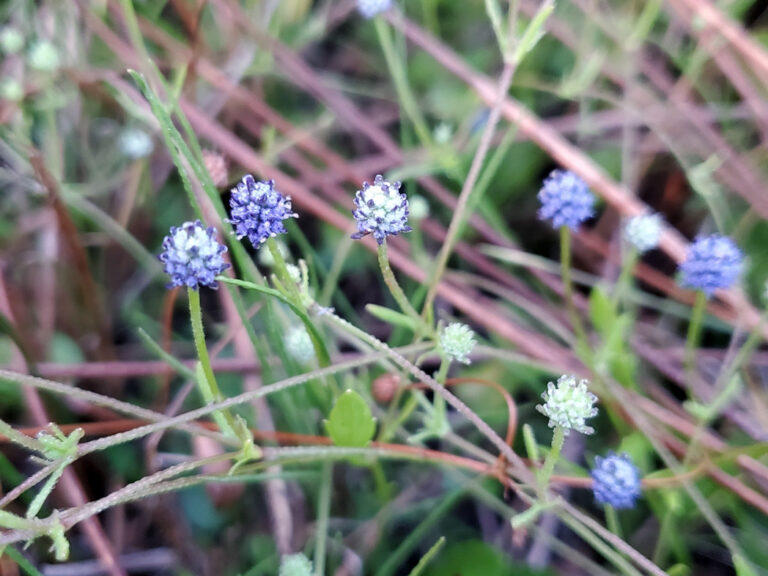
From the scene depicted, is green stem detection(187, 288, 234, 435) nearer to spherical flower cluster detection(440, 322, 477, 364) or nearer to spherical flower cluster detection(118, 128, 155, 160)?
spherical flower cluster detection(440, 322, 477, 364)

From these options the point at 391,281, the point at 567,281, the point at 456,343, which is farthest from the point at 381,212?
the point at 567,281

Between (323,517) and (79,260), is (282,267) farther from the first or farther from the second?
(79,260)

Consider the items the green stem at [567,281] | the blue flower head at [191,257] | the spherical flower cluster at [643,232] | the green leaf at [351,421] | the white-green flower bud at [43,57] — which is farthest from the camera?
the white-green flower bud at [43,57]

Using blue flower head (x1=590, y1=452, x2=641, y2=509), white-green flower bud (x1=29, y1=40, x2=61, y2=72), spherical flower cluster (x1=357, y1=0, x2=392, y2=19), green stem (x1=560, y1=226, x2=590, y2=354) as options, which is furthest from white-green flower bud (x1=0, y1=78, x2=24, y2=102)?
blue flower head (x1=590, y1=452, x2=641, y2=509)

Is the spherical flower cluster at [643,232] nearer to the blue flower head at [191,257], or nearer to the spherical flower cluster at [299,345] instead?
the spherical flower cluster at [299,345]

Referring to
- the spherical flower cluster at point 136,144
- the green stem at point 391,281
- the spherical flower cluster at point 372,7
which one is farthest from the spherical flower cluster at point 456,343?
the spherical flower cluster at point 136,144
